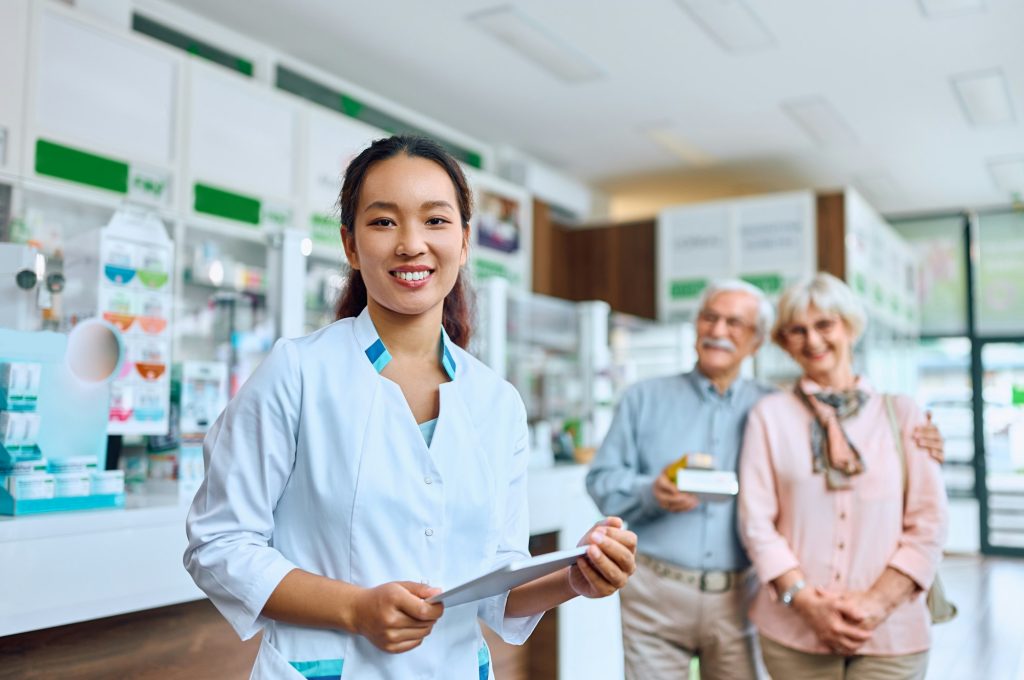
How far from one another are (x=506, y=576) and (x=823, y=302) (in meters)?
1.37

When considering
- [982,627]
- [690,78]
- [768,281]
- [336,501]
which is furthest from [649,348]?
[336,501]

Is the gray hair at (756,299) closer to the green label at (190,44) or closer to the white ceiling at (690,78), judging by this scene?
the white ceiling at (690,78)

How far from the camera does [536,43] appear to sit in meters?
5.35

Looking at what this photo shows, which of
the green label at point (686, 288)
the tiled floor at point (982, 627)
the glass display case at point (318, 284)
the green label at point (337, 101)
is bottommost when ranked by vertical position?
the tiled floor at point (982, 627)

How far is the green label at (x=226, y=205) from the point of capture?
454cm

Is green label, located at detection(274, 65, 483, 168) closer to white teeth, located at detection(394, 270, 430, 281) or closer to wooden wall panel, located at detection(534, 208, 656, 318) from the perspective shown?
wooden wall panel, located at detection(534, 208, 656, 318)

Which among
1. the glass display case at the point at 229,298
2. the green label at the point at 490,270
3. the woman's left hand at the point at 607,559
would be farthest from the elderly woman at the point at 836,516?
the green label at the point at 490,270

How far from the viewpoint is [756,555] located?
1971mm

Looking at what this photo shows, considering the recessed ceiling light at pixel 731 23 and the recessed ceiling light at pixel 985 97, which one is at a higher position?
the recessed ceiling light at pixel 731 23

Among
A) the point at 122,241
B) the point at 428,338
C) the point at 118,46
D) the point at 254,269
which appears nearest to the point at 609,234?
the point at 118,46

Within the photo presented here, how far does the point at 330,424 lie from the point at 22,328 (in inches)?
51.4

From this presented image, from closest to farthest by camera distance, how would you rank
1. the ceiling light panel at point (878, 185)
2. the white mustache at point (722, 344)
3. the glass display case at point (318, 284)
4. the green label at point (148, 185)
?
the white mustache at point (722, 344), the green label at point (148, 185), the glass display case at point (318, 284), the ceiling light panel at point (878, 185)

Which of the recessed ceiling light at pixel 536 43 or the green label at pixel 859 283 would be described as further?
the green label at pixel 859 283

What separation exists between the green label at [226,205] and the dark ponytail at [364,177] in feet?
11.8
